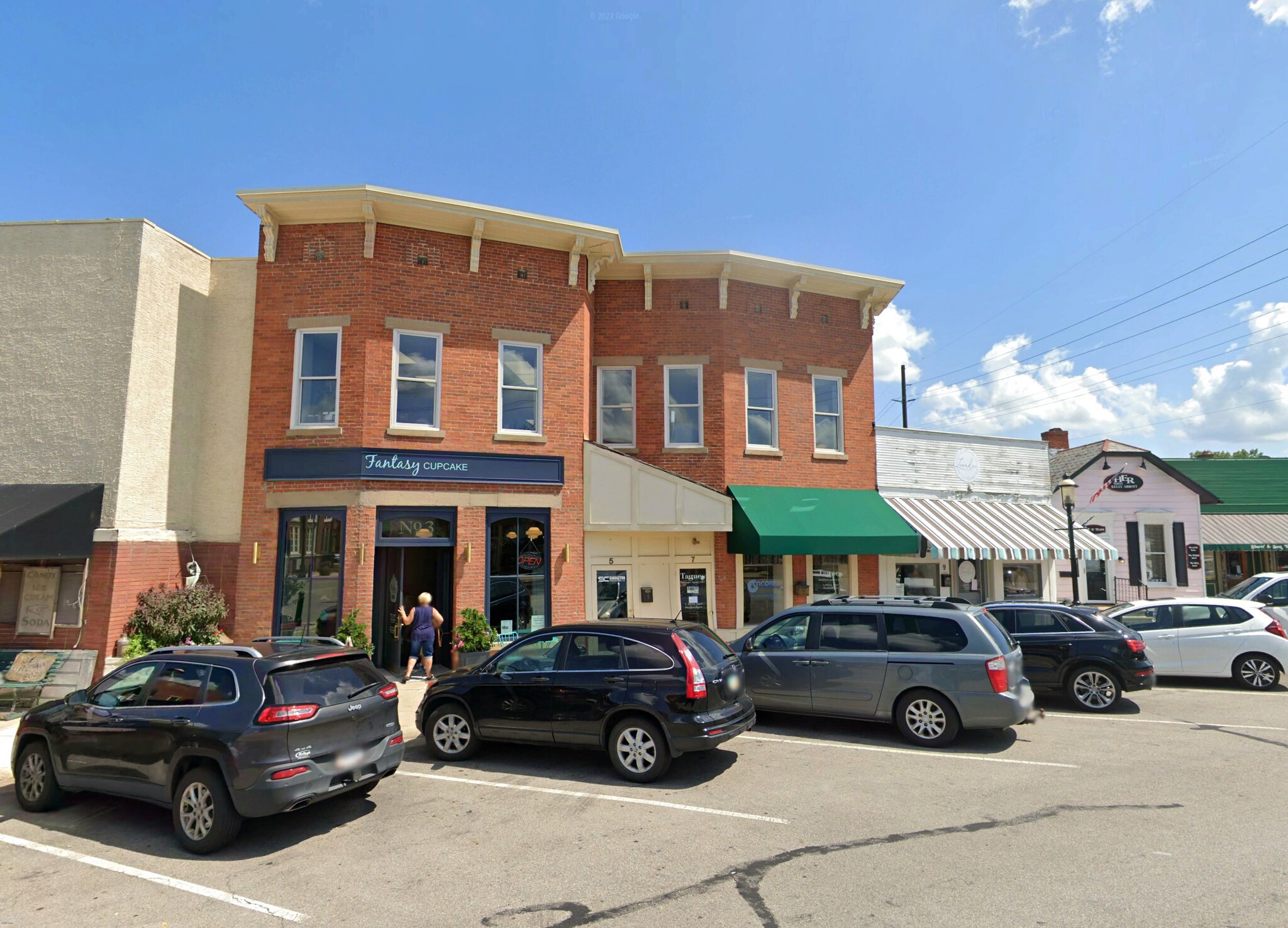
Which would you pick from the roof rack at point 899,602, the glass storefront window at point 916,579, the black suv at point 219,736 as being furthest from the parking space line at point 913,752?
the glass storefront window at point 916,579

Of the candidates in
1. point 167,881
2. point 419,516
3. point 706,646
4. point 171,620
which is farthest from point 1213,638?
point 171,620

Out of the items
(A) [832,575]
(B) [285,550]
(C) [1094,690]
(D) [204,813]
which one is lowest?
(D) [204,813]

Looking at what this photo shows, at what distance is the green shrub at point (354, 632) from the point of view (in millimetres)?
12516

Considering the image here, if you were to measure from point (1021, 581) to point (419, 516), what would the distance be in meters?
14.7

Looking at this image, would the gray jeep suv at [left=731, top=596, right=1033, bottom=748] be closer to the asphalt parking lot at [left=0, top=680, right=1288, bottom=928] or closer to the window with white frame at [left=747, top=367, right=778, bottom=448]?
the asphalt parking lot at [left=0, top=680, right=1288, bottom=928]

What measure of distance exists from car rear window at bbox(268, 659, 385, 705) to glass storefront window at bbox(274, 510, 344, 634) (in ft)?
22.3

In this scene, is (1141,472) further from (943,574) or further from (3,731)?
(3,731)

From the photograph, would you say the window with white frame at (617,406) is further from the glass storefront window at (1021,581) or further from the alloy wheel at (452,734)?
the glass storefront window at (1021,581)

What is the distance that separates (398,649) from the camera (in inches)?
540

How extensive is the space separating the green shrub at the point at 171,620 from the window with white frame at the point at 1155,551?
25123 millimetres

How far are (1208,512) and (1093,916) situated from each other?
3029 cm

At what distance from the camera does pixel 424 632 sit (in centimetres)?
1277

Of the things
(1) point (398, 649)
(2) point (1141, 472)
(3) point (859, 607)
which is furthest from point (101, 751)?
(2) point (1141, 472)

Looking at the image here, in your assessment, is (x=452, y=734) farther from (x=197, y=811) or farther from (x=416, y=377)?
(x=416, y=377)
